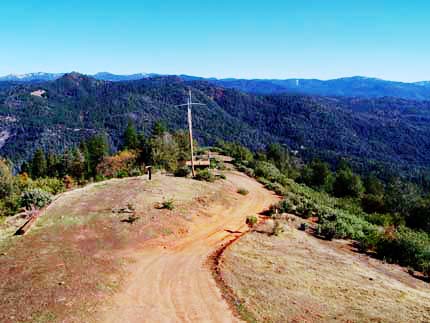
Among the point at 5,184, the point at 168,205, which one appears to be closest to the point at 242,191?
the point at 168,205

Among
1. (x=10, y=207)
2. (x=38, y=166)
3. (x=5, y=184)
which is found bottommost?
(x=38, y=166)

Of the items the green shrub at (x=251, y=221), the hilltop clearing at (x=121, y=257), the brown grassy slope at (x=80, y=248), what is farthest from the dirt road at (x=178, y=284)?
the brown grassy slope at (x=80, y=248)

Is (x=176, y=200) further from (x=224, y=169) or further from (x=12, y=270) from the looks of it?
(x=224, y=169)

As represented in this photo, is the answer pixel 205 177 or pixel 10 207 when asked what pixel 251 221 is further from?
pixel 10 207

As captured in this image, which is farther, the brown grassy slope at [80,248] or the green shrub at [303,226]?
the green shrub at [303,226]

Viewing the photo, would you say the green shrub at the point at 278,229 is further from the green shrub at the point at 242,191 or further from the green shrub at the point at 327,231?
the green shrub at the point at 242,191
